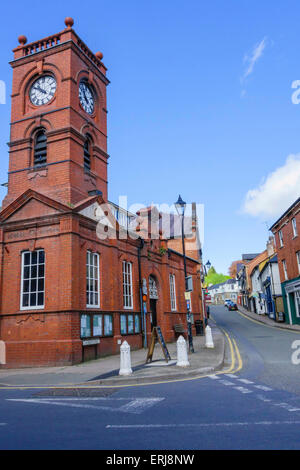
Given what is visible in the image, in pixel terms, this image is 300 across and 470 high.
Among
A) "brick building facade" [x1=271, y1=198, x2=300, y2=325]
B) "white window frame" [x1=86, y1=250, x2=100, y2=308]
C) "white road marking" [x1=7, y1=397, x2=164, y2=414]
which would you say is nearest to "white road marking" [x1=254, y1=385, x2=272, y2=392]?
"white road marking" [x1=7, y1=397, x2=164, y2=414]

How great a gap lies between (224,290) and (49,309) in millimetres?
103694

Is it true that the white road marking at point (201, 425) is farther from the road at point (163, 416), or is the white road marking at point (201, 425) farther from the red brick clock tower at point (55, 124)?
the red brick clock tower at point (55, 124)

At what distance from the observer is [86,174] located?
17891mm

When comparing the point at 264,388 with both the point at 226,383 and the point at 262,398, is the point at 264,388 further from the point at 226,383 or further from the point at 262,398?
the point at 262,398

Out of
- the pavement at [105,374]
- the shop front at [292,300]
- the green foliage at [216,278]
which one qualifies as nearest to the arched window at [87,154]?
the pavement at [105,374]

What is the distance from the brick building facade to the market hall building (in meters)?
16.4

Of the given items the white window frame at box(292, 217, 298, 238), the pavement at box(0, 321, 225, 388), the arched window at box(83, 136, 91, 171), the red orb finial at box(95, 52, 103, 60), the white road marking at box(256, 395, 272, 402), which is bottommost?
the white road marking at box(256, 395, 272, 402)

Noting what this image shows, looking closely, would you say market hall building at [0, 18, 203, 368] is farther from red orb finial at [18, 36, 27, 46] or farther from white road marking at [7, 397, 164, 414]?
white road marking at [7, 397, 164, 414]

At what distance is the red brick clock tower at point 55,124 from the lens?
16.8 m

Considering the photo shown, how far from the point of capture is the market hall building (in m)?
14.4

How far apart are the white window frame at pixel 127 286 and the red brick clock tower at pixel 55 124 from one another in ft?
13.2

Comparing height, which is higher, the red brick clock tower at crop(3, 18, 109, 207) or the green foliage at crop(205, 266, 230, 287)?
the green foliage at crop(205, 266, 230, 287)
